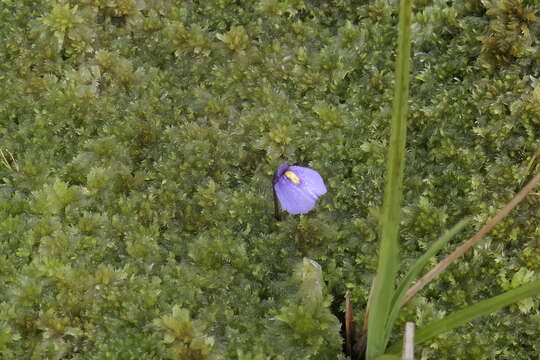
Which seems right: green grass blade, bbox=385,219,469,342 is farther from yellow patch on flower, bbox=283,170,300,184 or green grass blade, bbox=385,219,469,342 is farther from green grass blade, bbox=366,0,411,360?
yellow patch on flower, bbox=283,170,300,184

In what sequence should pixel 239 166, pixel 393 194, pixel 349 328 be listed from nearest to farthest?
pixel 393 194
pixel 349 328
pixel 239 166

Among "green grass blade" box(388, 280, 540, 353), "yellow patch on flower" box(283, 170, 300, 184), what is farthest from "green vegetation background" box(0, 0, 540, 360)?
"green grass blade" box(388, 280, 540, 353)

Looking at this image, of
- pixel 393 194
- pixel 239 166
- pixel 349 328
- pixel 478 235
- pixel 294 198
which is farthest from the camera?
pixel 239 166

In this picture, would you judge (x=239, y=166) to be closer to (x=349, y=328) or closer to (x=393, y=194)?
(x=349, y=328)

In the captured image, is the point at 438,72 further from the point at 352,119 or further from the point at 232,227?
the point at 232,227

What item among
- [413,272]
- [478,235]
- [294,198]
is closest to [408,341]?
[413,272]

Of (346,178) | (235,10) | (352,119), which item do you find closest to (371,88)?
(352,119)

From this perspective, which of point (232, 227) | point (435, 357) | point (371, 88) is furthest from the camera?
point (371, 88)
